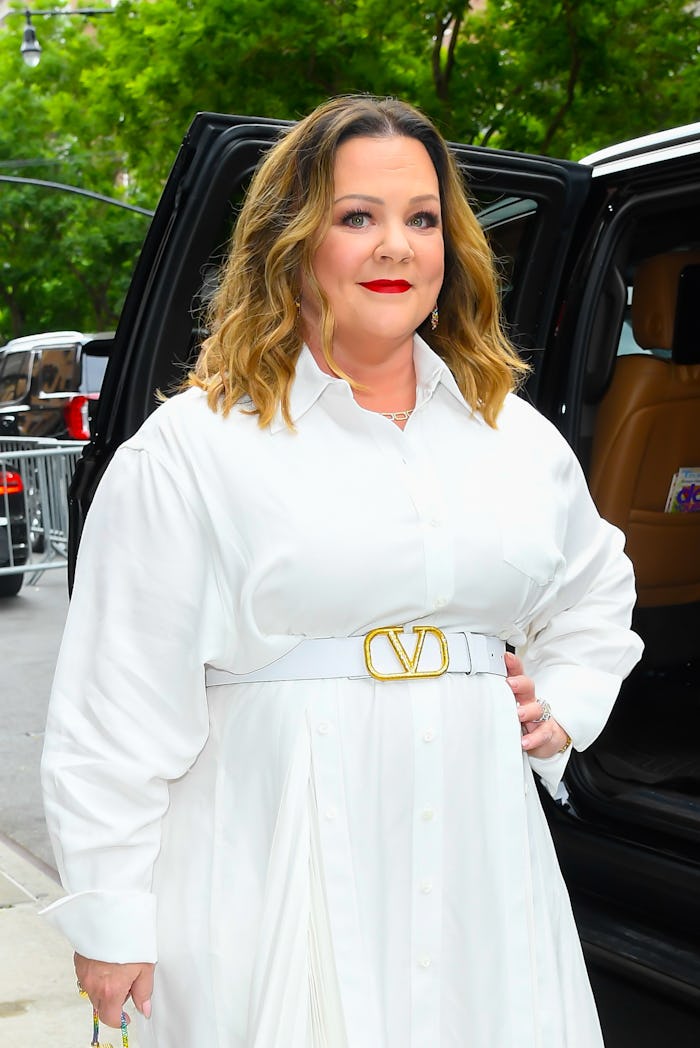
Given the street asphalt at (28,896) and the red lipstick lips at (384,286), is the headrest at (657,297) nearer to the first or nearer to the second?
the red lipstick lips at (384,286)

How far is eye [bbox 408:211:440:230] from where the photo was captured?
2109mm

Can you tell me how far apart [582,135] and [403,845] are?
1636cm

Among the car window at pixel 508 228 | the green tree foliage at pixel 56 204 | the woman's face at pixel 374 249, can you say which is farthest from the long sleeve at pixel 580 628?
the green tree foliage at pixel 56 204

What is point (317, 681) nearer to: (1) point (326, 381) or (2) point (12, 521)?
(1) point (326, 381)

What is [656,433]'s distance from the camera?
4066 mm

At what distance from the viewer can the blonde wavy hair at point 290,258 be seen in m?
2.05

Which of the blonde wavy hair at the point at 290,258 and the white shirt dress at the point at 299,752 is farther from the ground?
the blonde wavy hair at the point at 290,258

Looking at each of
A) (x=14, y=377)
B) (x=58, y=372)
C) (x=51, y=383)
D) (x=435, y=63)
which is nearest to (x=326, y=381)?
(x=58, y=372)

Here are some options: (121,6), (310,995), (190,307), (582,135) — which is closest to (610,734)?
(190,307)

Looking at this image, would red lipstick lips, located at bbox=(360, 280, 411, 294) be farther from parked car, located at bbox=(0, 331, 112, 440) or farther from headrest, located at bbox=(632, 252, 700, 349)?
parked car, located at bbox=(0, 331, 112, 440)

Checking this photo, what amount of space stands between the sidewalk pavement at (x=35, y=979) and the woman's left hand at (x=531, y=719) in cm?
156

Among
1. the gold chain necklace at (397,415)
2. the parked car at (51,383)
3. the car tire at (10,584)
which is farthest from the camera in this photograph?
the parked car at (51,383)

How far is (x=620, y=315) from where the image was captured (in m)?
3.41

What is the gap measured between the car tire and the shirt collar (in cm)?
952
